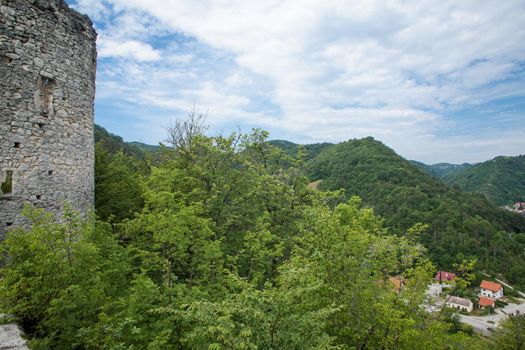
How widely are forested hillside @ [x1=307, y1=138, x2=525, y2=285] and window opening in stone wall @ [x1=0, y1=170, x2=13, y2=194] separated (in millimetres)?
47879

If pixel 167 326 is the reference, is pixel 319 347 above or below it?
above

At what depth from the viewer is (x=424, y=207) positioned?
63438mm

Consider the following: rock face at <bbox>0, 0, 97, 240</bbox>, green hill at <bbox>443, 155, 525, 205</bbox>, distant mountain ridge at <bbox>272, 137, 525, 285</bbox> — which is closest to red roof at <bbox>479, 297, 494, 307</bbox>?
distant mountain ridge at <bbox>272, 137, 525, 285</bbox>

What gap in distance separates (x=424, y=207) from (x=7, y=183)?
68.5m

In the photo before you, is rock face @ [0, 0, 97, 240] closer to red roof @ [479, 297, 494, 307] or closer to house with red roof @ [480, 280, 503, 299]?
red roof @ [479, 297, 494, 307]

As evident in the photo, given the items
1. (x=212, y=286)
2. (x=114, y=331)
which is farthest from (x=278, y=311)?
(x=212, y=286)

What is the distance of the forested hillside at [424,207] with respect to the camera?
59.2m

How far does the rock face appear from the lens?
24.5 ft

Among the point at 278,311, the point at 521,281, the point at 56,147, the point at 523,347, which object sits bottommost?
the point at 521,281

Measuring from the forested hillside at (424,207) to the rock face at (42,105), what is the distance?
1829 inches

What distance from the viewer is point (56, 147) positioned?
328 inches

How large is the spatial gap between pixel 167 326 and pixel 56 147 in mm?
5496

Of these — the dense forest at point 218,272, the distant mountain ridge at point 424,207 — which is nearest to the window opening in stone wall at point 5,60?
the dense forest at point 218,272

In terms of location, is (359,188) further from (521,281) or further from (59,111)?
(59,111)
